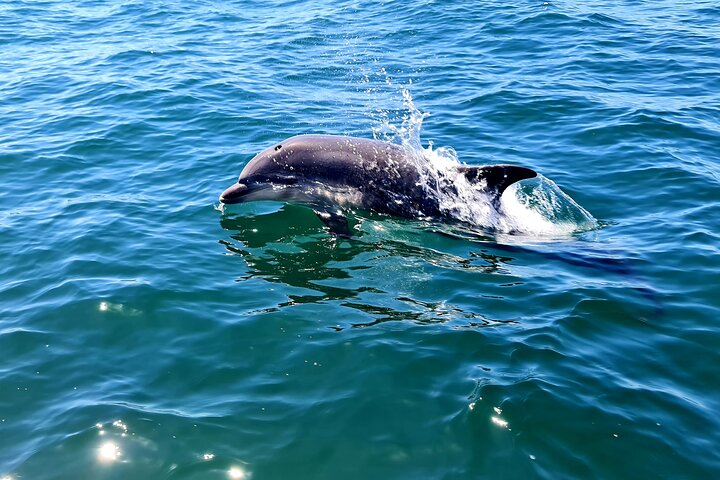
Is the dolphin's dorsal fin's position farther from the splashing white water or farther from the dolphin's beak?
the dolphin's beak

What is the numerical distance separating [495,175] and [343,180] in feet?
8.88

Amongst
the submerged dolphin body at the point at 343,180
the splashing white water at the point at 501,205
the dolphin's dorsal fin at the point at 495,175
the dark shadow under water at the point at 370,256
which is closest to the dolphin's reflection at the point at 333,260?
the dark shadow under water at the point at 370,256

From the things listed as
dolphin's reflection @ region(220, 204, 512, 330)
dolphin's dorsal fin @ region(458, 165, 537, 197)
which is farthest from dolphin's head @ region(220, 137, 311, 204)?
dolphin's dorsal fin @ region(458, 165, 537, 197)

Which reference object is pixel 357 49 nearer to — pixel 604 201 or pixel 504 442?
pixel 604 201

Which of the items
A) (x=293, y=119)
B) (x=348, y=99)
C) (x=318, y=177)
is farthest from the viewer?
(x=348, y=99)

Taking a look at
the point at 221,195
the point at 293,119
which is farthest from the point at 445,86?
the point at 221,195

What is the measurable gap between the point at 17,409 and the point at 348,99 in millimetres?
13357

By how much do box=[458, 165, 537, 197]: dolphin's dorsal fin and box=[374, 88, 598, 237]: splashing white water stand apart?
0.46ft

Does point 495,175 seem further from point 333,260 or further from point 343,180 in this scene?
point 333,260

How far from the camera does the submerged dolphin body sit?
12.4 meters

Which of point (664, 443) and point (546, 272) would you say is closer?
point (664, 443)

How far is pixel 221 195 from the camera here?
12.9 meters

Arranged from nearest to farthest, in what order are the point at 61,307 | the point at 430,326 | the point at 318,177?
the point at 430,326 → the point at 61,307 → the point at 318,177

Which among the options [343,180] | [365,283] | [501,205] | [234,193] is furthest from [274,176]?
[501,205]
